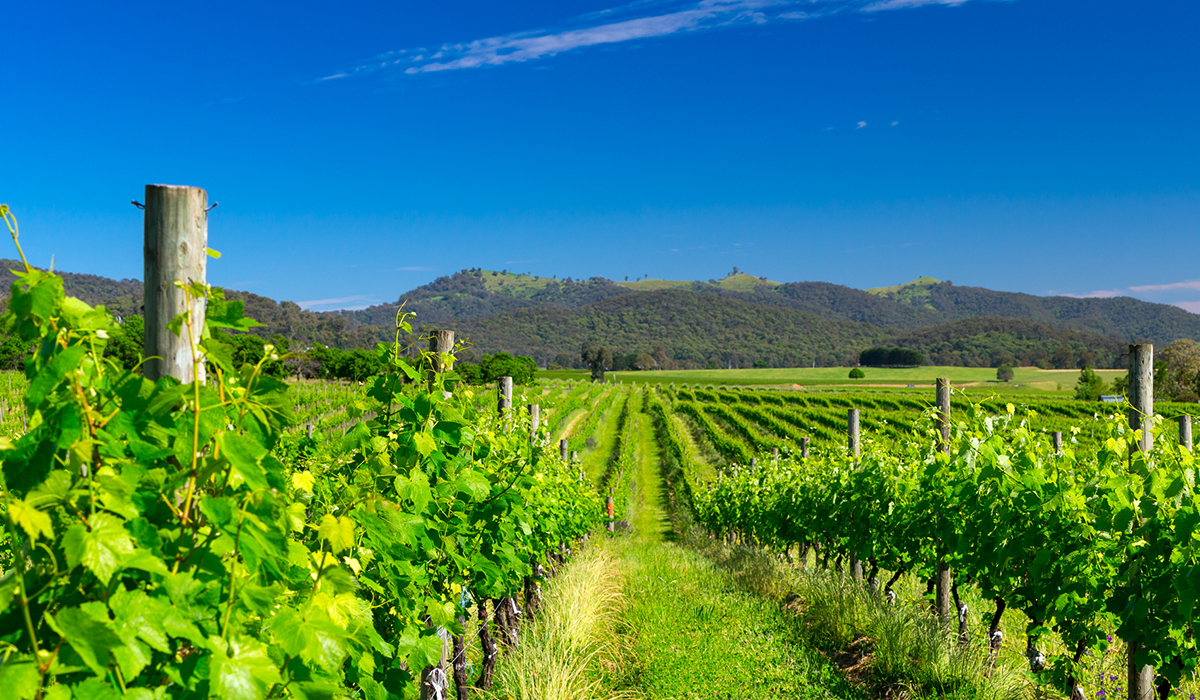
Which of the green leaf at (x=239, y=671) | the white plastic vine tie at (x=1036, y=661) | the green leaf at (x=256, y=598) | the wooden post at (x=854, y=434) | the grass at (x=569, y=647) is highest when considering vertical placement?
the green leaf at (x=256, y=598)

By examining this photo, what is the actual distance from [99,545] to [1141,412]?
4.19 meters

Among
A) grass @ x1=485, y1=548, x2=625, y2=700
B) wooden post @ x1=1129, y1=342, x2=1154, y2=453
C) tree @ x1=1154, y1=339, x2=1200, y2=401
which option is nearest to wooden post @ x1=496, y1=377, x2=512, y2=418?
grass @ x1=485, y1=548, x2=625, y2=700

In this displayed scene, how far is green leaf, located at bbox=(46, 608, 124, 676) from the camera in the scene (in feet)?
3.17

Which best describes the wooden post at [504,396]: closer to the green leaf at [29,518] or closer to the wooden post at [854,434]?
the green leaf at [29,518]

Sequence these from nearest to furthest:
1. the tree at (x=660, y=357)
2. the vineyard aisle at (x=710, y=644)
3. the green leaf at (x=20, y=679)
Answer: the green leaf at (x=20, y=679) < the vineyard aisle at (x=710, y=644) < the tree at (x=660, y=357)

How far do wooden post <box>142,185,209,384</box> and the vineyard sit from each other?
0.02 m

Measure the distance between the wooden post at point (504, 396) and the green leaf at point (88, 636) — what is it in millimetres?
3616

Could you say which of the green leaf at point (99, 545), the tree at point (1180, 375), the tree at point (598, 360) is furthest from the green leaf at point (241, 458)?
the tree at point (598, 360)

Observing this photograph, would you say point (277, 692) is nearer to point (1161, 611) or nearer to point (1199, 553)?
point (1199, 553)

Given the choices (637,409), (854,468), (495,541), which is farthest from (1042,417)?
(495,541)

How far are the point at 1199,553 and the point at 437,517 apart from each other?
3168mm

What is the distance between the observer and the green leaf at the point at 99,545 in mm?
994

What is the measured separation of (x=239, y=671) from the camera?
3.57 feet

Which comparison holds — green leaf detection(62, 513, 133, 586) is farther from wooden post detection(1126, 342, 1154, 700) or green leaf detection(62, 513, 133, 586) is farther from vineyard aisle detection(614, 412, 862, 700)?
vineyard aisle detection(614, 412, 862, 700)
